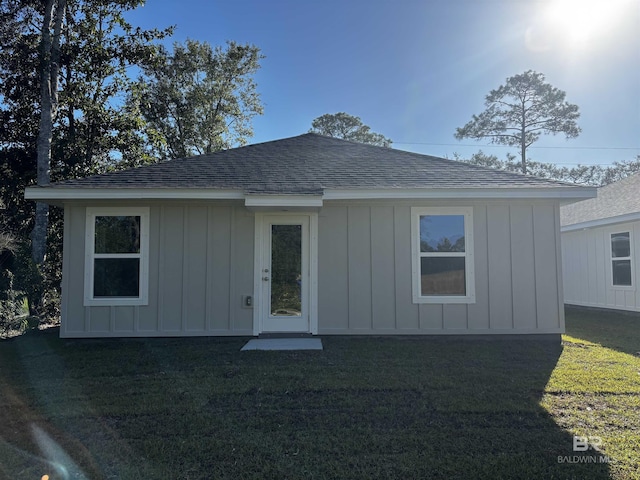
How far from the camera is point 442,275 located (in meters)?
6.29

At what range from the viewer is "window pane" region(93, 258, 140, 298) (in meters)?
6.26

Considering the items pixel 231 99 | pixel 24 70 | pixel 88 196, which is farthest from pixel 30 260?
pixel 231 99

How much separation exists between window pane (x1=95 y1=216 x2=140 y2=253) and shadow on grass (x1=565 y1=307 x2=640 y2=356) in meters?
7.39

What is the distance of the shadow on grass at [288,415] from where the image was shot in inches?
98.9

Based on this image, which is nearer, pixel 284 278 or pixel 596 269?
pixel 284 278

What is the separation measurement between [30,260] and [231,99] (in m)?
13.6

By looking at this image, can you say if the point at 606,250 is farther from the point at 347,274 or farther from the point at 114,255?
the point at 114,255

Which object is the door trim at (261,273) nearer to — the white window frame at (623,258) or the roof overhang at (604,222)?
the roof overhang at (604,222)

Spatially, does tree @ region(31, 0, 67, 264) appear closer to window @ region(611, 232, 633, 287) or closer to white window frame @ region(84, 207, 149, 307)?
white window frame @ region(84, 207, 149, 307)

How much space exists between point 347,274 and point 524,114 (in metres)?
20.9

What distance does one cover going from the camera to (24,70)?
10883 millimetres

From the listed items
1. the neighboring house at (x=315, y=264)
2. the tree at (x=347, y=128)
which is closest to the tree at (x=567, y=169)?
the tree at (x=347, y=128)

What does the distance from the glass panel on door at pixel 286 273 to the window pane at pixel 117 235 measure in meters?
2.16

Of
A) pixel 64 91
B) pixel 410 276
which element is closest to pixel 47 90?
pixel 64 91
